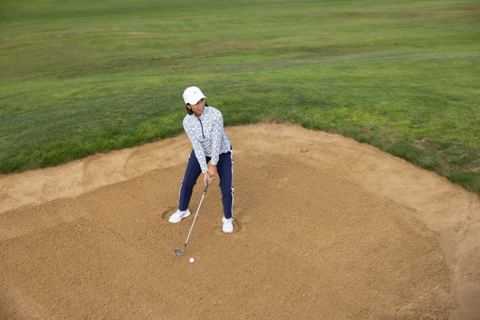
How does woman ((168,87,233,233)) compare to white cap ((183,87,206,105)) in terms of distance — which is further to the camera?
woman ((168,87,233,233))

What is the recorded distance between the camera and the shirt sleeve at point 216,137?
6520 mm

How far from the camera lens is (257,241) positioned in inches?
274

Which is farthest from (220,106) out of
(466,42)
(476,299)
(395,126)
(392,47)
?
(466,42)

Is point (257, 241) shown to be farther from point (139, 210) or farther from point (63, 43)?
point (63, 43)

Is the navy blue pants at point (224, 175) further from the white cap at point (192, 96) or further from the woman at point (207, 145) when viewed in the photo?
the white cap at point (192, 96)

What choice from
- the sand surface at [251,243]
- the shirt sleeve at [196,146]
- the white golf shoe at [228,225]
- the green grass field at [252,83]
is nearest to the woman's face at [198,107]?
the shirt sleeve at [196,146]

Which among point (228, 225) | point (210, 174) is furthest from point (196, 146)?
point (228, 225)

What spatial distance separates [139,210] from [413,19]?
3961 centimetres

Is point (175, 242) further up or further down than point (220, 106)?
further down

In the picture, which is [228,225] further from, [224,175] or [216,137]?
[216,137]

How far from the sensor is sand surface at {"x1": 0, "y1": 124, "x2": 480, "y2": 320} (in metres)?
5.75

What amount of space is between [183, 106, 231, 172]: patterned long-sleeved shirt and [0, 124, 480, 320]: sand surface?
1.63 m

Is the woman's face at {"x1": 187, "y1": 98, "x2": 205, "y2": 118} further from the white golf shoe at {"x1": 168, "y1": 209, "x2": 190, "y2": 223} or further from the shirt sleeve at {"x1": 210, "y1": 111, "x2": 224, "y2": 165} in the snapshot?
the white golf shoe at {"x1": 168, "y1": 209, "x2": 190, "y2": 223}

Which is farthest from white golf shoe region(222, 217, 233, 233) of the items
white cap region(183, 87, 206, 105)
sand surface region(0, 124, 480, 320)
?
white cap region(183, 87, 206, 105)
